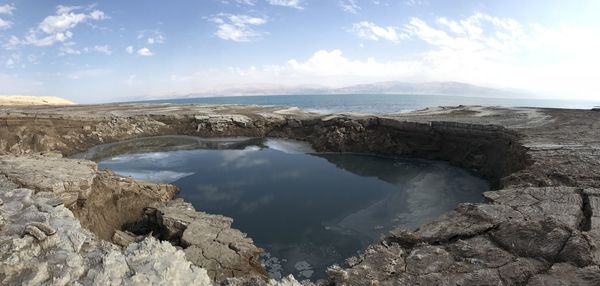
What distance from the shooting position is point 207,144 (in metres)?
23.6

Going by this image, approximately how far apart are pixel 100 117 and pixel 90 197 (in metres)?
17.2

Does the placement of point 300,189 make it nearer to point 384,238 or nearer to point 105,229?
point 105,229

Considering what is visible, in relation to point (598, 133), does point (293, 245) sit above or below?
below

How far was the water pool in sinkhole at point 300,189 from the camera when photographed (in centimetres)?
1009

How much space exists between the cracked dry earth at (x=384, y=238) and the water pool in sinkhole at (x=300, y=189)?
47.0 inches

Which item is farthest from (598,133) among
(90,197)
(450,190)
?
(90,197)

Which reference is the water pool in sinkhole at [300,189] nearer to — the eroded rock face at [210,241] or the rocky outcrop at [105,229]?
the eroded rock face at [210,241]

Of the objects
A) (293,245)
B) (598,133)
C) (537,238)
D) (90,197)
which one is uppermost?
(598,133)

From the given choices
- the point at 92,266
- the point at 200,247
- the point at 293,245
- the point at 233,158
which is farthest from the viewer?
the point at 233,158

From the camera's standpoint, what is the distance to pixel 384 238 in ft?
23.3

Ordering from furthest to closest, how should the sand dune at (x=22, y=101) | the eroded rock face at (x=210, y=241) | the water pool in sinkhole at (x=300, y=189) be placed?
the sand dune at (x=22, y=101) → the water pool in sinkhole at (x=300, y=189) → the eroded rock face at (x=210, y=241)

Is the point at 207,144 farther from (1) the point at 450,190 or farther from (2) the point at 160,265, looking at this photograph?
(2) the point at 160,265

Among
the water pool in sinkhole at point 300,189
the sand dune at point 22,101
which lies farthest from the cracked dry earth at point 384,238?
the sand dune at point 22,101

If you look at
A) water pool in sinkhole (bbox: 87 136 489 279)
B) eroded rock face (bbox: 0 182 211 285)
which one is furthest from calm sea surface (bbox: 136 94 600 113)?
eroded rock face (bbox: 0 182 211 285)
